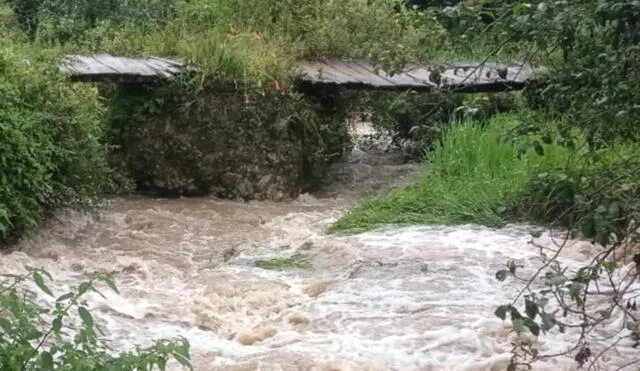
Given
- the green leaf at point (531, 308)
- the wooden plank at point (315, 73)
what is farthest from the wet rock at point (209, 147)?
the green leaf at point (531, 308)

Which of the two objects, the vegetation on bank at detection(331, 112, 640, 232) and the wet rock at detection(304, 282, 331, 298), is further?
the vegetation on bank at detection(331, 112, 640, 232)

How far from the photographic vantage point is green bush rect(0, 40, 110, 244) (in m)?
6.41

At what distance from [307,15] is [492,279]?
586 centimetres

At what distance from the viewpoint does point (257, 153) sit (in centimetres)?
934

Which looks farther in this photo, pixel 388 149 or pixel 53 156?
pixel 388 149

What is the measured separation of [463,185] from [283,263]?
2120mm

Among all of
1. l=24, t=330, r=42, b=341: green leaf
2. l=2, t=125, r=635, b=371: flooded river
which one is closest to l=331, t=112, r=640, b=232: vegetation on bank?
l=2, t=125, r=635, b=371: flooded river

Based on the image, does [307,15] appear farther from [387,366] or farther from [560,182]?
[560,182]

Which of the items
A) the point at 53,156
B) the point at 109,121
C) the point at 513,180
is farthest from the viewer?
the point at 109,121

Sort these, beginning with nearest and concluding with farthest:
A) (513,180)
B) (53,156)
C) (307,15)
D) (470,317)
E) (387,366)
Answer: (387,366)
(470,317)
(53,156)
(513,180)
(307,15)

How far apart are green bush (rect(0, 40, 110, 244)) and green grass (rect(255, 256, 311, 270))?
1.63 m

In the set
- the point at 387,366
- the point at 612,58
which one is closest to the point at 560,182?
the point at 612,58

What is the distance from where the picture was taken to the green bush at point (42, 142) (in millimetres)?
6410

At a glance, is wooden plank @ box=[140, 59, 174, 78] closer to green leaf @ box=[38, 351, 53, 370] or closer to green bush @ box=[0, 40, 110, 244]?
green bush @ box=[0, 40, 110, 244]
